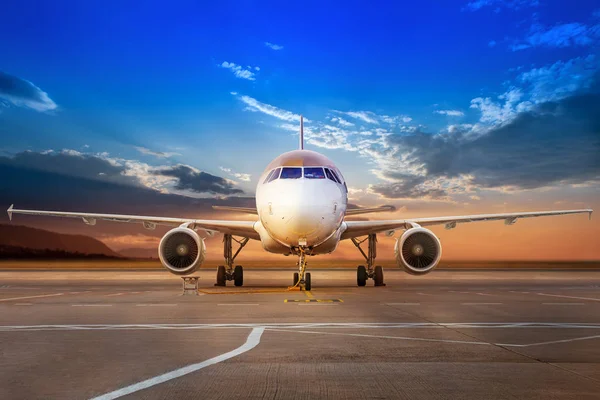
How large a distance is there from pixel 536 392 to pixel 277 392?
2.15 m

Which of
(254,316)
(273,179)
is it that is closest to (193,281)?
(273,179)

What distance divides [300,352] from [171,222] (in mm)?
16998

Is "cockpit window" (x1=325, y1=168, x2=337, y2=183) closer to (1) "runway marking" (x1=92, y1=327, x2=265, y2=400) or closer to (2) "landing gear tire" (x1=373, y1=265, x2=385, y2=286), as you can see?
(2) "landing gear tire" (x1=373, y1=265, x2=385, y2=286)

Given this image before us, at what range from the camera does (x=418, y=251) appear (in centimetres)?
2008

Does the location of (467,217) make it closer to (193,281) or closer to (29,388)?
(193,281)

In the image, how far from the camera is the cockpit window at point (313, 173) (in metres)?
18.3

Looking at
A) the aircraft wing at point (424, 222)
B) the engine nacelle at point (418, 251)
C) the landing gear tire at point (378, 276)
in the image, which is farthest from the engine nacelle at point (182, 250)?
the landing gear tire at point (378, 276)

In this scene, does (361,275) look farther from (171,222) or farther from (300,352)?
(300,352)

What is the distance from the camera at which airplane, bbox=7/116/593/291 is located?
17594mm

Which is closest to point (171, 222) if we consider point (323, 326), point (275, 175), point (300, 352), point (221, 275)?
point (221, 275)

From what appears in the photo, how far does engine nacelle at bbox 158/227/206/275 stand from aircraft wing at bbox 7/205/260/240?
1.40 m

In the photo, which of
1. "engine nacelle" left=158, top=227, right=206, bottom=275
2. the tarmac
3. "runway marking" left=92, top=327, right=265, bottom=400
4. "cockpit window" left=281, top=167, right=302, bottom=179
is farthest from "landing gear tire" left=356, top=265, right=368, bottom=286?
"runway marking" left=92, top=327, right=265, bottom=400

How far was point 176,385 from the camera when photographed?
5391 mm

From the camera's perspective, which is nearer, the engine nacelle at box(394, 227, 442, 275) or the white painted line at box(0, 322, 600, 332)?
the white painted line at box(0, 322, 600, 332)
